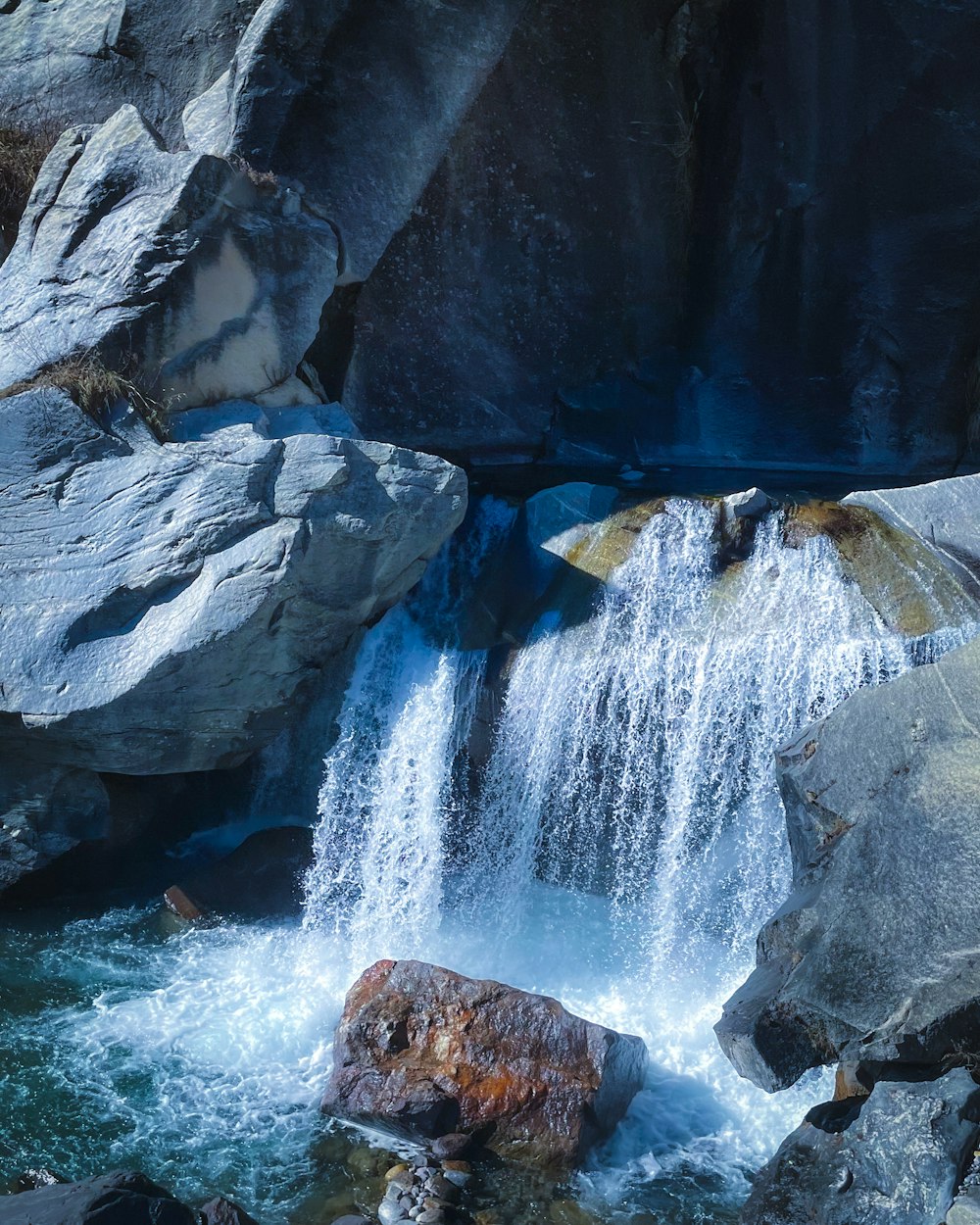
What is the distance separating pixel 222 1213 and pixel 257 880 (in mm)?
2913

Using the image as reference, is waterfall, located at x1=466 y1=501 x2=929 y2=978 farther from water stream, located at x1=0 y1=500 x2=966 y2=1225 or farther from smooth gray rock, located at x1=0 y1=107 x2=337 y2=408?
smooth gray rock, located at x1=0 y1=107 x2=337 y2=408

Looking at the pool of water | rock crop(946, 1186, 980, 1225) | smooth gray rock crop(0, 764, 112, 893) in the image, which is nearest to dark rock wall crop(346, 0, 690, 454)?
smooth gray rock crop(0, 764, 112, 893)

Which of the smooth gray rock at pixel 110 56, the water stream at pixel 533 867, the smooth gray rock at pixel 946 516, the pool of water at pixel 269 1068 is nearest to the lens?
the pool of water at pixel 269 1068

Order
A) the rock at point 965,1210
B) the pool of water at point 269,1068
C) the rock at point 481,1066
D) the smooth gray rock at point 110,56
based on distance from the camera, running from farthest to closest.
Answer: the smooth gray rock at point 110,56, the rock at point 481,1066, the pool of water at point 269,1068, the rock at point 965,1210

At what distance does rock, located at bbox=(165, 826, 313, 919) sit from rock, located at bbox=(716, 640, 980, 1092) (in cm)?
333

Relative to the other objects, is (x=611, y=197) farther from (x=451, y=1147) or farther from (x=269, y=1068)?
(x=451, y=1147)

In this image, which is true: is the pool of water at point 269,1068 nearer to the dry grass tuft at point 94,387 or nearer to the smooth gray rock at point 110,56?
the dry grass tuft at point 94,387

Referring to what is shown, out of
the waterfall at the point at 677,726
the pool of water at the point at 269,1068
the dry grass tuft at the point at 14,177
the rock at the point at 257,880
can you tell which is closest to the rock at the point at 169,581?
the rock at the point at 257,880

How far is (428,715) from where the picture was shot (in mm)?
7152

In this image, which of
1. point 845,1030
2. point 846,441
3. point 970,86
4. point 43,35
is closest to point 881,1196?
point 845,1030

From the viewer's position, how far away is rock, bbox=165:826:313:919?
7074 millimetres

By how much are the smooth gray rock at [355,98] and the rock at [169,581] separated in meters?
2.48

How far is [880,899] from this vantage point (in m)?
4.49

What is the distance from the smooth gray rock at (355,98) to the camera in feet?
26.5
